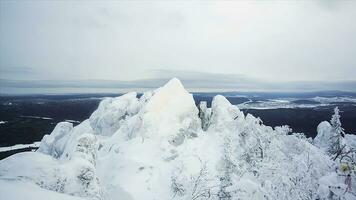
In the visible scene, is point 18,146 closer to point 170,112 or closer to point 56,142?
point 56,142

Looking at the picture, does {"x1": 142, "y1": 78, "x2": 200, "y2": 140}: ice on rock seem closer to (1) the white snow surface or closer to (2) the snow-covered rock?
(2) the snow-covered rock

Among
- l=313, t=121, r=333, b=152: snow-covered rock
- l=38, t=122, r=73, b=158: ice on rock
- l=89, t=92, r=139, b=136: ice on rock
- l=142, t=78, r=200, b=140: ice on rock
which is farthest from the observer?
l=313, t=121, r=333, b=152: snow-covered rock

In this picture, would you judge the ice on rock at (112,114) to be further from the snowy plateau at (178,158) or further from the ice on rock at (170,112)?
the ice on rock at (170,112)

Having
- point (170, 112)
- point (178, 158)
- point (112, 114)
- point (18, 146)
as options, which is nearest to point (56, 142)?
point (112, 114)

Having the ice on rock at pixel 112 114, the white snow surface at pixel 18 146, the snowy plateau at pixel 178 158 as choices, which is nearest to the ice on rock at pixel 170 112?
the snowy plateau at pixel 178 158

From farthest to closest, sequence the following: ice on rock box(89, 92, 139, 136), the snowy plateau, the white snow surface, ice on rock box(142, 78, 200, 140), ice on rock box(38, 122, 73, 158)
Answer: the white snow surface, ice on rock box(38, 122, 73, 158), ice on rock box(89, 92, 139, 136), ice on rock box(142, 78, 200, 140), the snowy plateau

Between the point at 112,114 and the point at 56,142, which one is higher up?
the point at 112,114

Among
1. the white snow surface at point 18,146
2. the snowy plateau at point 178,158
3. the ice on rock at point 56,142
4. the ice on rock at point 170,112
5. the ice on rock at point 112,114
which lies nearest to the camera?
the snowy plateau at point 178,158

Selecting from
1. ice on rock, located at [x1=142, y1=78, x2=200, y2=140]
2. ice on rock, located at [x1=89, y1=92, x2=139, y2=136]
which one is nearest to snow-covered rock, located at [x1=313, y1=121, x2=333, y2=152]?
ice on rock, located at [x1=142, y1=78, x2=200, y2=140]

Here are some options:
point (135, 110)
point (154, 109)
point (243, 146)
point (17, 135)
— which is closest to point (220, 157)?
point (243, 146)
